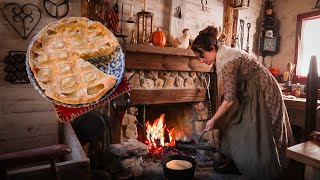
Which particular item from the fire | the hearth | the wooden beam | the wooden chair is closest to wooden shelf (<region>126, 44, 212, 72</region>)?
the hearth

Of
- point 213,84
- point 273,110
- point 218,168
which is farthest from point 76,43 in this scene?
point 213,84

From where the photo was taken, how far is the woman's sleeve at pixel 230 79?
2260 millimetres

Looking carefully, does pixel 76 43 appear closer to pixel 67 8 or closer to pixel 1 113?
pixel 67 8

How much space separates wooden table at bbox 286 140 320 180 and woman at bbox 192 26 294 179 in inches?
37.8

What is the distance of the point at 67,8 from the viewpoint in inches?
98.3

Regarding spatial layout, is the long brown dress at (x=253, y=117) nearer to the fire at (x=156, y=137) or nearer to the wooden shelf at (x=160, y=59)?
the wooden shelf at (x=160, y=59)

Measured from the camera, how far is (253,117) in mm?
2391

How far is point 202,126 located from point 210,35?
1.93m

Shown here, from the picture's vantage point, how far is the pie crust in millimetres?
1489

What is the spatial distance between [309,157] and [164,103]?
235cm

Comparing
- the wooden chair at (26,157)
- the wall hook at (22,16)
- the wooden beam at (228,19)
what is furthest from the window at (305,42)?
the wooden chair at (26,157)

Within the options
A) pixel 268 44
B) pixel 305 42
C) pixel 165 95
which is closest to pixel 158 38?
Answer: pixel 165 95

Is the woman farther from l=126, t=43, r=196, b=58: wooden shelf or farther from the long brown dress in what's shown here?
l=126, t=43, r=196, b=58: wooden shelf

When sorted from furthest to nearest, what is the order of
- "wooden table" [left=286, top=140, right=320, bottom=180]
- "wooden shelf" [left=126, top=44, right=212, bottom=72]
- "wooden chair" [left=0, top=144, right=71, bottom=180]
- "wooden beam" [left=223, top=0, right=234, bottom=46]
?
"wooden beam" [left=223, top=0, right=234, bottom=46]
"wooden shelf" [left=126, top=44, right=212, bottom=72]
"wooden table" [left=286, top=140, right=320, bottom=180]
"wooden chair" [left=0, top=144, right=71, bottom=180]
